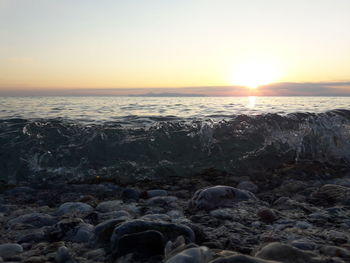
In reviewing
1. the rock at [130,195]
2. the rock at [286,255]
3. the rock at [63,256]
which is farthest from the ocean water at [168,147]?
the rock at [286,255]

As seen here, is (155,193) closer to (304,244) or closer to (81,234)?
(81,234)

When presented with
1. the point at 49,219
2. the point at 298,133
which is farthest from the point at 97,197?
the point at 298,133

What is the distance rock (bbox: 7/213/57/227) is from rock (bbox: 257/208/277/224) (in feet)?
7.74

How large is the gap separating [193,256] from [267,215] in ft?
5.49

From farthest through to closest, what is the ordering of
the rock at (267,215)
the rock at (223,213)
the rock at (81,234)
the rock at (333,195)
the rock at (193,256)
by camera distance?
1. the rock at (333,195)
2. the rock at (223,213)
3. the rock at (267,215)
4. the rock at (81,234)
5. the rock at (193,256)

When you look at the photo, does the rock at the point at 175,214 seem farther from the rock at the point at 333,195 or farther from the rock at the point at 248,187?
the rock at the point at 333,195

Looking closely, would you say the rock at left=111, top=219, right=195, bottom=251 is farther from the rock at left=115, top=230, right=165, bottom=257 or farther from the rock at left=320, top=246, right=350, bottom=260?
the rock at left=320, top=246, right=350, bottom=260

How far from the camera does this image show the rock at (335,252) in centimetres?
236

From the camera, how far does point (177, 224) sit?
288cm

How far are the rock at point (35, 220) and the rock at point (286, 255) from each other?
2444mm

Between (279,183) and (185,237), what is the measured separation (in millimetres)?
3249

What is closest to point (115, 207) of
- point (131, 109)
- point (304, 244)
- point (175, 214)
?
point (175, 214)

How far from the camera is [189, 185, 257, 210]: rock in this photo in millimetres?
3910

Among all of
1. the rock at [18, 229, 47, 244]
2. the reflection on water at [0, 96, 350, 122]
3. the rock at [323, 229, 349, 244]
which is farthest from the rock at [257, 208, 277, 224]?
the reflection on water at [0, 96, 350, 122]
